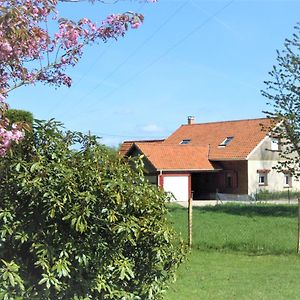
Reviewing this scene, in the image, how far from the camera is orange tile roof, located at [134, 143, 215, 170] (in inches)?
1662

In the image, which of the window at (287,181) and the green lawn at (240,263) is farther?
the window at (287,181)

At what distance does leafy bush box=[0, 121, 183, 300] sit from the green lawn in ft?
4.56

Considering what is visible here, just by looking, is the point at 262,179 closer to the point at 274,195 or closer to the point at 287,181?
the point at 274,195

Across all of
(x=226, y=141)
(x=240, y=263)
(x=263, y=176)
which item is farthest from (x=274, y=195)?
(x=240, y=263)

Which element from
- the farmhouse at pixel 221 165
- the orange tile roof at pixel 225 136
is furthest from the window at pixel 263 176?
the orange tile roof at pixel 225 136

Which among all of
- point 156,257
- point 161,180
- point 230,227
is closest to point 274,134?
point 230,227

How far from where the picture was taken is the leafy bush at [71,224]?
4.39 m

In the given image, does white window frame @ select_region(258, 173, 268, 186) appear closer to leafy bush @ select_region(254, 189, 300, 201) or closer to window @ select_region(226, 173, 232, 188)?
leafy bush @ select_region(254, 189, 300, 201)

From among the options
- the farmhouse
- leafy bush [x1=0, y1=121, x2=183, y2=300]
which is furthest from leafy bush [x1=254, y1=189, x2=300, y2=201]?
leafy bush [x1=0, y1=121, x2=183, y2=300]

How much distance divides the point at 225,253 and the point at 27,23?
1030 cm

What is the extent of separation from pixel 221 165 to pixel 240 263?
33791 millimetres

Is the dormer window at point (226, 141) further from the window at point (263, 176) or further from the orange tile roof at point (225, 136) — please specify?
the window at point (263, 176)

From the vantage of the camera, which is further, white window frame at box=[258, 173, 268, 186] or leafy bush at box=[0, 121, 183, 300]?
white window frame at box=[258, 173, 268, 186]

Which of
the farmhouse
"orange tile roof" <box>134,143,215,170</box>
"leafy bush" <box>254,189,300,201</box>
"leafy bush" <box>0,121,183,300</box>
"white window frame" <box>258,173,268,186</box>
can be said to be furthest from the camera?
"white window frame" <box>258,173,268,186</box>
